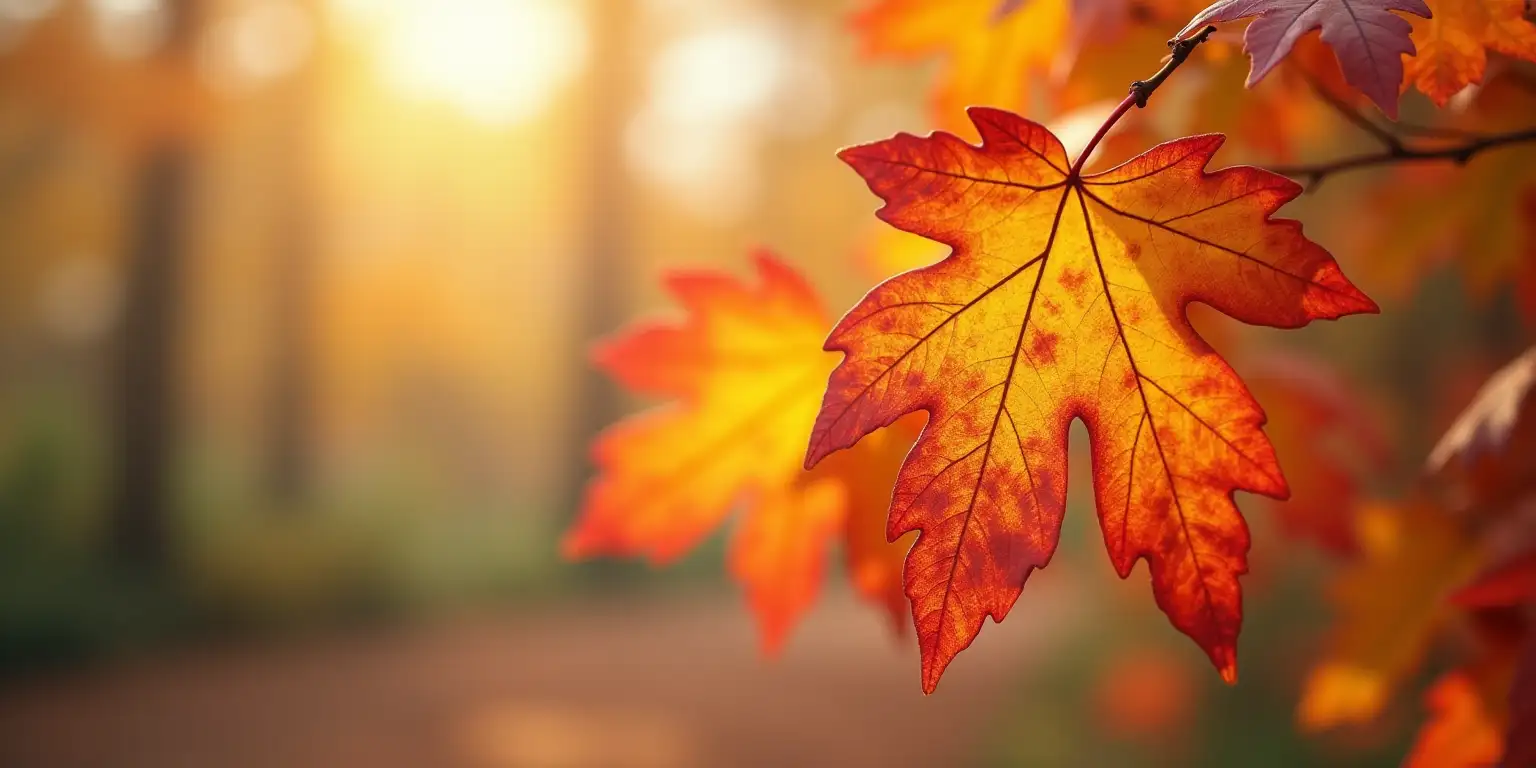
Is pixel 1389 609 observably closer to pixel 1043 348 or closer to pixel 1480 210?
pixel 1480 210

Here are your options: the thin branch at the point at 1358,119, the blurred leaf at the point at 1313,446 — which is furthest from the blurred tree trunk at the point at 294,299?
A: the thin branch at the point at 1358,119

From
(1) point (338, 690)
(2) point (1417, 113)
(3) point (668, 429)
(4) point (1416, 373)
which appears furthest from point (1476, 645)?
(1) point (338, 690)

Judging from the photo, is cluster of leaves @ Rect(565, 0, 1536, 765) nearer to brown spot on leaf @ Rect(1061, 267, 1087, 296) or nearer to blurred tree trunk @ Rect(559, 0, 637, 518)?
brown spot on leaf @ Rect(1061, 267, 1087, 296)

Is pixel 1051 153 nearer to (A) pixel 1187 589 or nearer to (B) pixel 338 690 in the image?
(A) pixel 1187 589

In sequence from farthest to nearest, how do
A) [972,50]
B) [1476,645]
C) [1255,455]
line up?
[972,50] < [1476,645] < [1255,455]

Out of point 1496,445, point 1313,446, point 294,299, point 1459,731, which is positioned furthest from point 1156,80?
point 294,299

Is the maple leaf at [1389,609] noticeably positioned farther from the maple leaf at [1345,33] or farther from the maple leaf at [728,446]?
the maple leaf at [1345,33]
